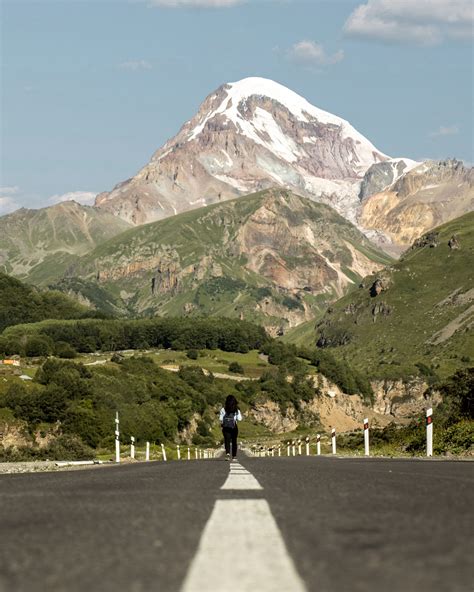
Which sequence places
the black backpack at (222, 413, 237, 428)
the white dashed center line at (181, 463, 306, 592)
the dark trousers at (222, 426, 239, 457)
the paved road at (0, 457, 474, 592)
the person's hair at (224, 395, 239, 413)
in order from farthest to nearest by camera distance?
the black backpack at (222, 413, 237, 428)
the person's hair at (224, 395, 239, 413)
the dark trousers at (222, 426, 239, 457)
the paved road at (0, 457, 474, 592)
the white dashed center line at (181, 463, 306, 592)

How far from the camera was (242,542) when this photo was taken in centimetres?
665

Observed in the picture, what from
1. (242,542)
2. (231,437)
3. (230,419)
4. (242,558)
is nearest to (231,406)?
(230,419)

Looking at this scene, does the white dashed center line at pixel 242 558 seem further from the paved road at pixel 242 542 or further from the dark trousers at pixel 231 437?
the dark trousers at pixel 231 437

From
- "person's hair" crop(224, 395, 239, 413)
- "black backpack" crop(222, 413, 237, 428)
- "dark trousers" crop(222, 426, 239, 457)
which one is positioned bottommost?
"dark trousers" crop(222, 426, 239, 457)

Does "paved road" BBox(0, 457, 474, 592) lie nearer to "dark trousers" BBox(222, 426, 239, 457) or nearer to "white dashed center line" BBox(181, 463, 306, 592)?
"white dashed center line" BBox(181, 463, 306, 592)

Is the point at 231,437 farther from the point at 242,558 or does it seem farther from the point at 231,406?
the point at 242,558

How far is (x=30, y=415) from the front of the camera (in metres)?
137

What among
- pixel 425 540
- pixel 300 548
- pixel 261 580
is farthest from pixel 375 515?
pixel 261 580

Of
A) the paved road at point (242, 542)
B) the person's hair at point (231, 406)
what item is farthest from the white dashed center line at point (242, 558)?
the person's hair at point (231, 406)

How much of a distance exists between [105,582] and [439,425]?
41719 millimetres

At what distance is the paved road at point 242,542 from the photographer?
5488mm

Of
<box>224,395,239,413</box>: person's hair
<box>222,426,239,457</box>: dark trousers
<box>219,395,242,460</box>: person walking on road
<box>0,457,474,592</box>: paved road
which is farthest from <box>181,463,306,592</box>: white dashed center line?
<box>219,395,242,460</box>: person walking on road

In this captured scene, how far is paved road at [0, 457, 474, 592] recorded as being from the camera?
18.0ft

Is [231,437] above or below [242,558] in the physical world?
above
